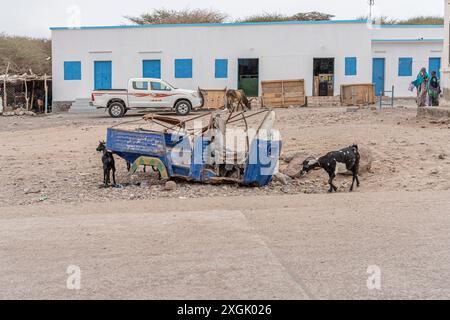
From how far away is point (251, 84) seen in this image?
3397cm

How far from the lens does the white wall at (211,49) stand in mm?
33250

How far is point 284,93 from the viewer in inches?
1170

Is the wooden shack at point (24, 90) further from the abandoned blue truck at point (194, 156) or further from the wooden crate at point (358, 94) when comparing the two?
the abandoned blue truck at point (194, 156)

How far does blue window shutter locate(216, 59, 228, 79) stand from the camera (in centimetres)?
3347

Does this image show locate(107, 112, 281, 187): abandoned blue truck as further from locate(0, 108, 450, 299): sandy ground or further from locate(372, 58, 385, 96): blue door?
locate(372, 58, 385, 96): blue door

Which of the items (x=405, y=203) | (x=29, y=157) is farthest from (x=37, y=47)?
(x=405, y=203)

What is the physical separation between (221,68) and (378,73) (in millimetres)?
9725

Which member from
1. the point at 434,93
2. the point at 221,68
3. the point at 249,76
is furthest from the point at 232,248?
the point at 249,76

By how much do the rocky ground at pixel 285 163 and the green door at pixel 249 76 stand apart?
13.8 meters

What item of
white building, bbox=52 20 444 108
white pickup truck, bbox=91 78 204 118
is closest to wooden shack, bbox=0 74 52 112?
white building, bbox=52 20 444 108

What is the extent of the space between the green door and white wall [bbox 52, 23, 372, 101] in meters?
0.30

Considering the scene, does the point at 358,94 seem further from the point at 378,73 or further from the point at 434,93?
the point at 434,93

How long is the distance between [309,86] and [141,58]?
8932 mm
